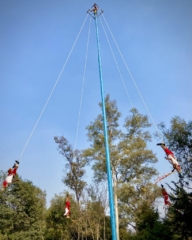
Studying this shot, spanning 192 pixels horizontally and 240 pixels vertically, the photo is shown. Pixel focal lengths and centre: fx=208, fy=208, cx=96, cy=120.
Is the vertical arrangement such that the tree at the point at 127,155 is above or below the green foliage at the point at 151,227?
above

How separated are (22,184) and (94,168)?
1612 cm

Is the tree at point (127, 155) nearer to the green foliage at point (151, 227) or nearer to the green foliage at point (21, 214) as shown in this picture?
the green foliage at point (151, 227)

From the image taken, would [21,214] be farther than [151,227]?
Yes

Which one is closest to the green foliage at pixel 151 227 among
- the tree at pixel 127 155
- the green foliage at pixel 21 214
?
the tree at pixel 127 155

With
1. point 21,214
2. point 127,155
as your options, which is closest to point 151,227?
point 127,155

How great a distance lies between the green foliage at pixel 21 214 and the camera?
25547 mm

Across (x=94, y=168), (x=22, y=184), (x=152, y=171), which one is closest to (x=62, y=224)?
(x=22, y=184)

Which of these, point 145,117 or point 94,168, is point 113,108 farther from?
point 94,168

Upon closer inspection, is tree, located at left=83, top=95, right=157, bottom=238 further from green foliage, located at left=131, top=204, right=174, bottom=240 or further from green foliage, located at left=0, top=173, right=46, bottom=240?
green foliage, located at left=0, top=173, right=46, bottom=240

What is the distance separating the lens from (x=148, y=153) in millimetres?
18094

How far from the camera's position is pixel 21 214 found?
26.8m

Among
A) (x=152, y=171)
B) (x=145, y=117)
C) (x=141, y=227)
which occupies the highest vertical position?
(x=145, y=117)

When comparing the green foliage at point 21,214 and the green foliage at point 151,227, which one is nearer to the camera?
the green foliage at point 151,227

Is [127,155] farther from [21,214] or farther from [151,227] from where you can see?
[21,214]
